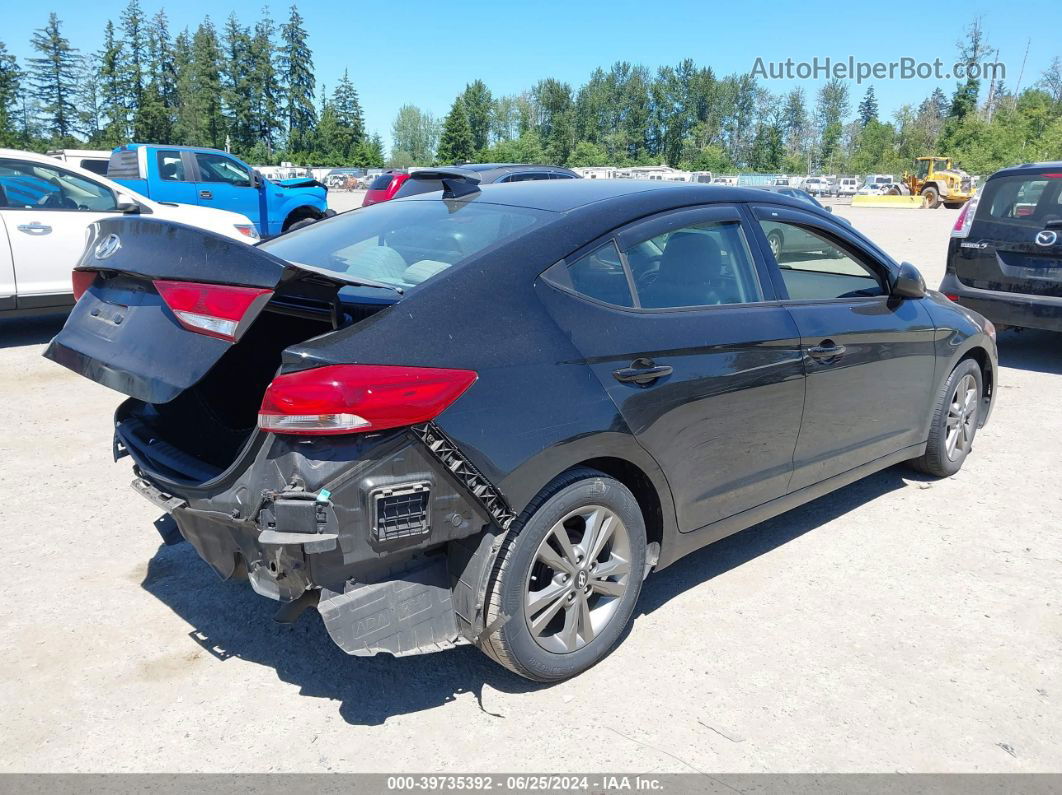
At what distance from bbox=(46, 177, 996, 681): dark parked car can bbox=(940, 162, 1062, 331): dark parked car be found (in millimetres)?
4668

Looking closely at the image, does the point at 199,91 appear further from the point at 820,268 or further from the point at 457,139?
the point at 820,268

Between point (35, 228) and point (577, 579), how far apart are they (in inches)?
294

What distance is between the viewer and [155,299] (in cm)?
277

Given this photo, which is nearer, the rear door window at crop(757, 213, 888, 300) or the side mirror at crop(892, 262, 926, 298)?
the rear door window at crop(757, 213, 888, 300)

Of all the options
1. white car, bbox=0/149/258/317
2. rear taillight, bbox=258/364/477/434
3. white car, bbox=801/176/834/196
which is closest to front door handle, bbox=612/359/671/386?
rear taillight, bbox=258/364/477/434

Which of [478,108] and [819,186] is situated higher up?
[478,108]

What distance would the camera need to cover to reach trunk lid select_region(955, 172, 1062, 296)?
752 centimetres

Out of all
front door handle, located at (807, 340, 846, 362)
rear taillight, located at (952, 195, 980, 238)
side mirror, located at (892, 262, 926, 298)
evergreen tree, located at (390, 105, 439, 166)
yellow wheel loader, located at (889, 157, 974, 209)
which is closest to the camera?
front door handle, located at (807, 340, 846, 362)

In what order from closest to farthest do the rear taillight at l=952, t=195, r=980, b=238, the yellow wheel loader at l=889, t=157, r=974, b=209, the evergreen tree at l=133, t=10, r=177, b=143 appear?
the rear taillight at l=952, t=195, r=980, b=238 < the yellow wheel loader at l=889, t=157, r=974, b=209 < the evergreen tree at l=133, t=10, r=177, b=143

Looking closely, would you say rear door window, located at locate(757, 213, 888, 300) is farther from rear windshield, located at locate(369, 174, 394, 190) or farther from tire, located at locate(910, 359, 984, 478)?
rear windshield, located at locate(369, 174, 394, 190)

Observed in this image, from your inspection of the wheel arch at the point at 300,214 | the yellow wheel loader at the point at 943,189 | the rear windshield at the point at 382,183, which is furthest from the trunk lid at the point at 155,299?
the yellow wheel loader at the point at 943,189

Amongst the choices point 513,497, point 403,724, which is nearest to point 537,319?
point 513,497

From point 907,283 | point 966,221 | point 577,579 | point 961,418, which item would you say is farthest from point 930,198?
point 577,579
